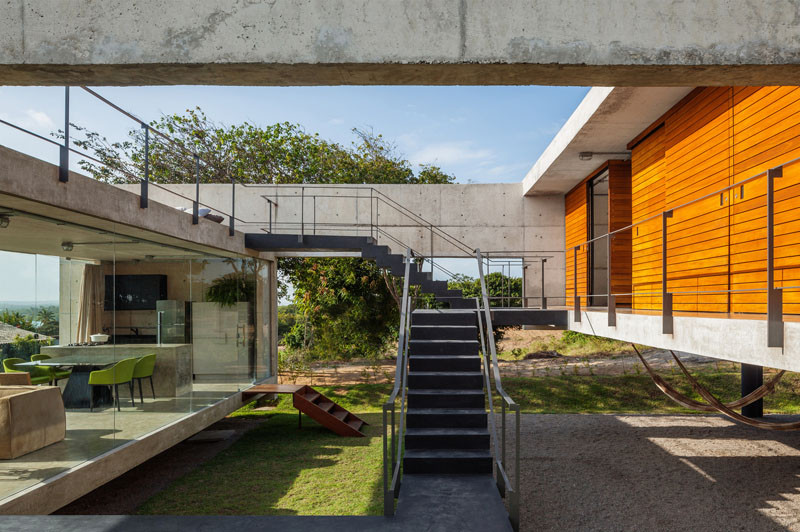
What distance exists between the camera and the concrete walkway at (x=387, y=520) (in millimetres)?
2881

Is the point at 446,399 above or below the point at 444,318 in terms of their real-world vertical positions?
below

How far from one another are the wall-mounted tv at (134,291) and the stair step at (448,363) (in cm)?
330

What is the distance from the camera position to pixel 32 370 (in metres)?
4.77

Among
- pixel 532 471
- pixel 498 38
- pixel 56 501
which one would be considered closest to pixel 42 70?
pixel 498 38

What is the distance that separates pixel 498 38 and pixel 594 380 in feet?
40.1

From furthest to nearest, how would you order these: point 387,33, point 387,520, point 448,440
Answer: point 448,440
point 387,520
point 387,33

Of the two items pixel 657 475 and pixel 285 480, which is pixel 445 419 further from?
pixel 657 475

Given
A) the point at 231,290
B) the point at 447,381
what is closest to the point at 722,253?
the point at 447,381

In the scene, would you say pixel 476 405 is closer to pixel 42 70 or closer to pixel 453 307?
pixel 453 307

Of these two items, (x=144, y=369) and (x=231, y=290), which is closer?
(x=144, y=369)

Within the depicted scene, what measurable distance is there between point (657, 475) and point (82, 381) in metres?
6.42

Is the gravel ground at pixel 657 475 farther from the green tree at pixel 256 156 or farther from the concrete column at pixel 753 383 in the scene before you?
the green tree at pixel 256 156

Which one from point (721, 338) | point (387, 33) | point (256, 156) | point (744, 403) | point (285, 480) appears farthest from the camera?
point (256, 156)

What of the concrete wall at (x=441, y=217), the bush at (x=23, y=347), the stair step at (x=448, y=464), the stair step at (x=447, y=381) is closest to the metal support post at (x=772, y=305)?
the stair step at (x=448, y=464)
